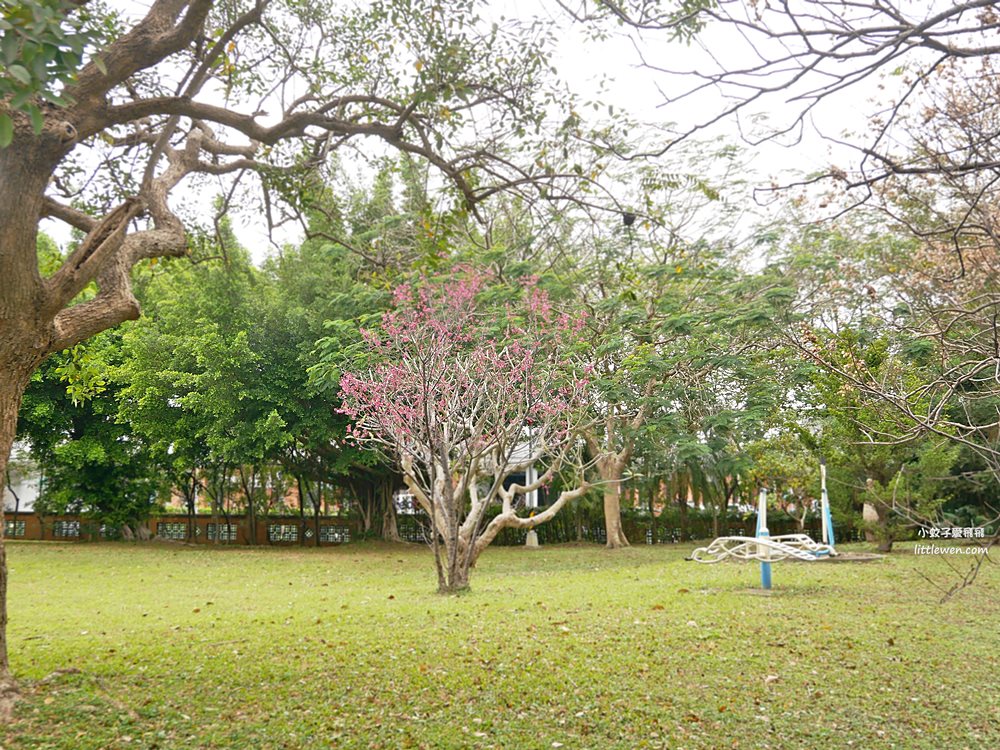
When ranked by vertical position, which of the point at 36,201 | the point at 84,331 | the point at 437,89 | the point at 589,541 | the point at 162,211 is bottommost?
the point at 589,541

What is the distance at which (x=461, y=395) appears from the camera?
10203 millimetres

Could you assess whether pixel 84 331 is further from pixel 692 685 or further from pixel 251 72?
pixel 692 685

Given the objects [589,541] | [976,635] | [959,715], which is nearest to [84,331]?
[959,715]

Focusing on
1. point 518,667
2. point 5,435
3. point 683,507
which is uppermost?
point 5,435

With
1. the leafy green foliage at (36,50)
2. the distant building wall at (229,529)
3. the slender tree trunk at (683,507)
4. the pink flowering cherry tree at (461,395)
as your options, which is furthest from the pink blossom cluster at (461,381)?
the distant building wall at (229,529)

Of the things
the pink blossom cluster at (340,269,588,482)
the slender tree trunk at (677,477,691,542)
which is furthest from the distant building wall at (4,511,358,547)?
the pink blossom cluster at (340,269,588,482)

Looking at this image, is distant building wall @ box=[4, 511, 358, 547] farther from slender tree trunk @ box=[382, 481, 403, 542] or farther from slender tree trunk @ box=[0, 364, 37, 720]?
slender tree trunk @ box=[0, 364, 37, 720]

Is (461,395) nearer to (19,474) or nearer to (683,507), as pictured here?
(683,507)

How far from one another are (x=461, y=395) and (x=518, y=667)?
481 centimetres

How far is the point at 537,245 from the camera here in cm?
1554

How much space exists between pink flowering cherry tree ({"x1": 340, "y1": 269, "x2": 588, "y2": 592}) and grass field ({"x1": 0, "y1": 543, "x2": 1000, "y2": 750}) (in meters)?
1.24

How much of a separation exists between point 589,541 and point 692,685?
56.6 ft

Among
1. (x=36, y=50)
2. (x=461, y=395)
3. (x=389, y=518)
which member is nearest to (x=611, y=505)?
(x=389, y=518)

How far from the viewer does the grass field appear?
4.48 m
